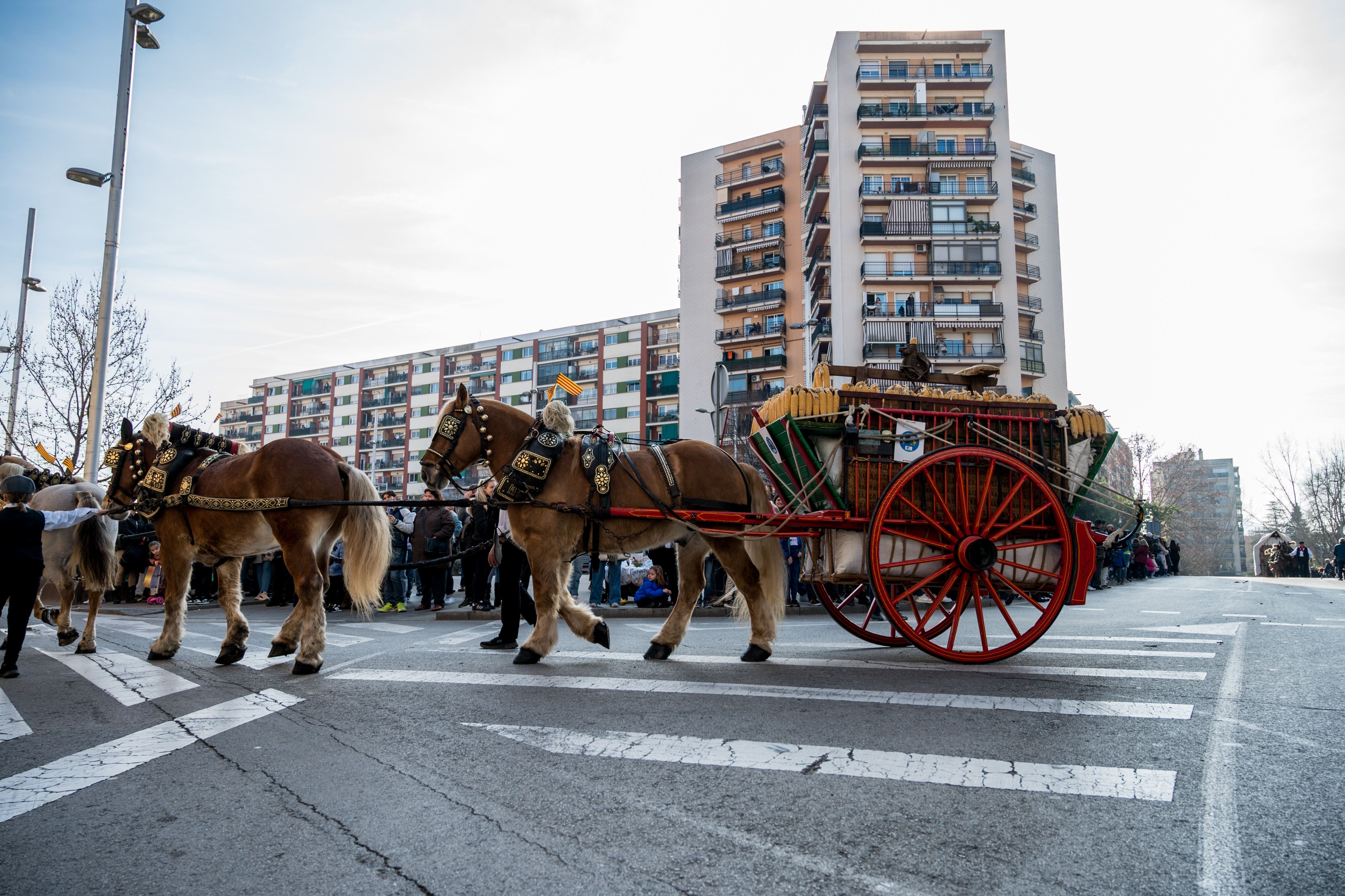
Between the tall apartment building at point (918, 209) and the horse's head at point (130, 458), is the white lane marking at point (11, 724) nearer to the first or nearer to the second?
the horse's head at point (130, 458)

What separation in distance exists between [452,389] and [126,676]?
299 feet

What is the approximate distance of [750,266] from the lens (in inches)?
2557

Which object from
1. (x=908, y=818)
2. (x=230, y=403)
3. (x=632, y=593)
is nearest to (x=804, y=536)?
(x=908, y=818)

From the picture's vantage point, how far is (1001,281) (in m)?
52.6

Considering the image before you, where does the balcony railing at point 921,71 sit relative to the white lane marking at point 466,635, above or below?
above

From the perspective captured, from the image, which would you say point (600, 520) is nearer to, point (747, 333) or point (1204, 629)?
point (1204, 629)

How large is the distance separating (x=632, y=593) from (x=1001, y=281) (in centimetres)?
4461

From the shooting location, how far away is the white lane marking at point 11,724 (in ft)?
15.4

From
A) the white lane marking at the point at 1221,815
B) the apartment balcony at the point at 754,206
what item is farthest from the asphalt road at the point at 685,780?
the apartment balcony at the point at 754,206

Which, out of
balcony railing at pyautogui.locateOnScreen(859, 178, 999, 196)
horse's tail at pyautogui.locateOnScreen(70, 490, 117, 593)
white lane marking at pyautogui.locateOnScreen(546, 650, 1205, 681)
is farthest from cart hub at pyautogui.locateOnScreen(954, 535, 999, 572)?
balcony railing at pyautogui.locateOnScreen(859, 178, 999, 196)

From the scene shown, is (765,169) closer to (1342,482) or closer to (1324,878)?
(1342,482)

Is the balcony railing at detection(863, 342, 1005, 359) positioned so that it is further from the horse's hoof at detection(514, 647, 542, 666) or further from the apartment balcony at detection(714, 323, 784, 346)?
the horse's hoof at detection(514, 647, 542, 666)

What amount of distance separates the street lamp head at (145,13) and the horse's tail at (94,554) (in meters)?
9.50

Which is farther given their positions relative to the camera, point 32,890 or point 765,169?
point 765,169
